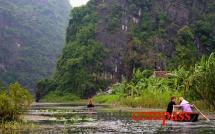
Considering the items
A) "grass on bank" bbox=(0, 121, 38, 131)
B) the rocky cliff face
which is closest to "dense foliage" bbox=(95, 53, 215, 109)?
"grass on bank" bbox=(0, 121, 38, 131)

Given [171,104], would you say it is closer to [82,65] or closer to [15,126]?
[15,126]

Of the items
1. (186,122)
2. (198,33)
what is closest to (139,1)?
(198,33)

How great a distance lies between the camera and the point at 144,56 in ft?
431

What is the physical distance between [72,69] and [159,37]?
25.6m

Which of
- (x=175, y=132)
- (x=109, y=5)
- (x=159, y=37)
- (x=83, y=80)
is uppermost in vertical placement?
(x=109, y=5)

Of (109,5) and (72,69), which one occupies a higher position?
(109,5)

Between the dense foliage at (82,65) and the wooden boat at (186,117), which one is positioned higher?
the dense foliage at (82,65)

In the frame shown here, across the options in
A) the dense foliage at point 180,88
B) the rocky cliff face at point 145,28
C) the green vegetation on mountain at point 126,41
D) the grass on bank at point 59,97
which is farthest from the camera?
the rocky cliff face at point 145,28

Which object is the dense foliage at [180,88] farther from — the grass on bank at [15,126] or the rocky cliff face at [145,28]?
the rocky cliff face at [145,28]

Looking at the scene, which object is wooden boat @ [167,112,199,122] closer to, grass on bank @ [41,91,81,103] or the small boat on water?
the small boat on water

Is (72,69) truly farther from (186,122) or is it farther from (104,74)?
(186,122)

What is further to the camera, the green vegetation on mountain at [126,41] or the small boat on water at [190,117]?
the green vegetation on mountain at [126,41]

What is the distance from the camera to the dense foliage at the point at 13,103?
34.7 metres

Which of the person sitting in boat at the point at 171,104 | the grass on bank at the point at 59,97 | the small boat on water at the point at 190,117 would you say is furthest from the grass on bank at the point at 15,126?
the grass on bank at the point at 59,97
